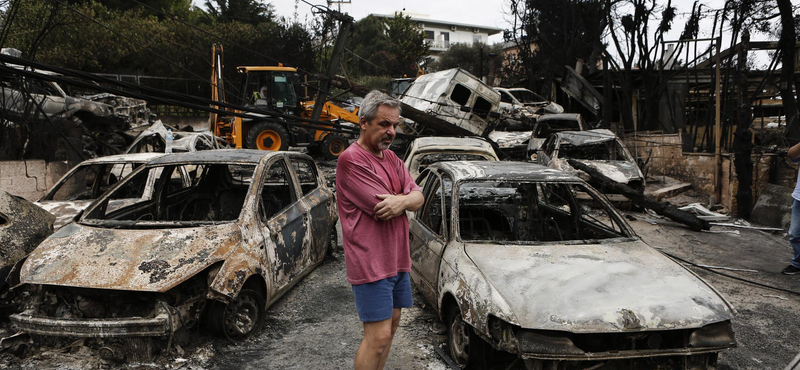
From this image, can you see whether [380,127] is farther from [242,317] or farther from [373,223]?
[242,317]

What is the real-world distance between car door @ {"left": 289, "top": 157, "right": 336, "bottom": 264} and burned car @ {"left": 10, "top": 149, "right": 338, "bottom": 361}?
442mm

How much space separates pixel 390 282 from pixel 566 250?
5.69 ft

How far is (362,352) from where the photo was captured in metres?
2.72

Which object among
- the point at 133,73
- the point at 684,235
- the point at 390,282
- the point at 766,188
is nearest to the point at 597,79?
the point at 766,188

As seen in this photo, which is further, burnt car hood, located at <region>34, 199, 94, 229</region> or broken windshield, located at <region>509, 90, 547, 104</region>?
broken windshield, located at <region>509, 90, 547, 104</region>

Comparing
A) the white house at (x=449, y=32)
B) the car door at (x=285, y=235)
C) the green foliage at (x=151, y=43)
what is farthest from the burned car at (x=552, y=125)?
the white house at (x=449, y=32)

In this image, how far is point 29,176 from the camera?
9.61m

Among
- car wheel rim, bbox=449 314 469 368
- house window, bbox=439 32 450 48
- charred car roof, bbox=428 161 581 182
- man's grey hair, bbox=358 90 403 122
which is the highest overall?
house window, bbox=439 32 450 48

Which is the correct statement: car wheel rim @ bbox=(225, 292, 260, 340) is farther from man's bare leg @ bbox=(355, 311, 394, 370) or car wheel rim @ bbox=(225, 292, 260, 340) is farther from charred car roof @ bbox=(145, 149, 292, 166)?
man's bare leg @ bbox=(355, 311, 394, 370)

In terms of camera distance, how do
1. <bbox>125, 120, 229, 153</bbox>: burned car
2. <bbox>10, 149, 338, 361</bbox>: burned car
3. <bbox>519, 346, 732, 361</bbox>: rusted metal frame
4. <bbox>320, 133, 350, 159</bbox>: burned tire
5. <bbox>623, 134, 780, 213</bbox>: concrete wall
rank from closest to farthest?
<bbox>519, 346, 732, 361</bbox>: rusted metal frame, <bbox>10, 149, 338, 361</bbox>: burned car, <bbox>623, 134, 780, 213</bbox>: concrete wall, <bbox>125, 120, 229, 153</bbox>: burned car, <bbox>320, 133, 350, 159</bbox>: burned tire

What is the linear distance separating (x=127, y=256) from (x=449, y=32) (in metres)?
75.3

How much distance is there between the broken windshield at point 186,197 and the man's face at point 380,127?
2.79 metres

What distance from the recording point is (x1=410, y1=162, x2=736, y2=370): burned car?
2.99 m

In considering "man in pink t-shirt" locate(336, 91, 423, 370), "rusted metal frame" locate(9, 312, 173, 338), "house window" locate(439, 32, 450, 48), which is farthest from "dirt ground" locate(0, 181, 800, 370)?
"house window" locate(439, 32, 450, 48)
